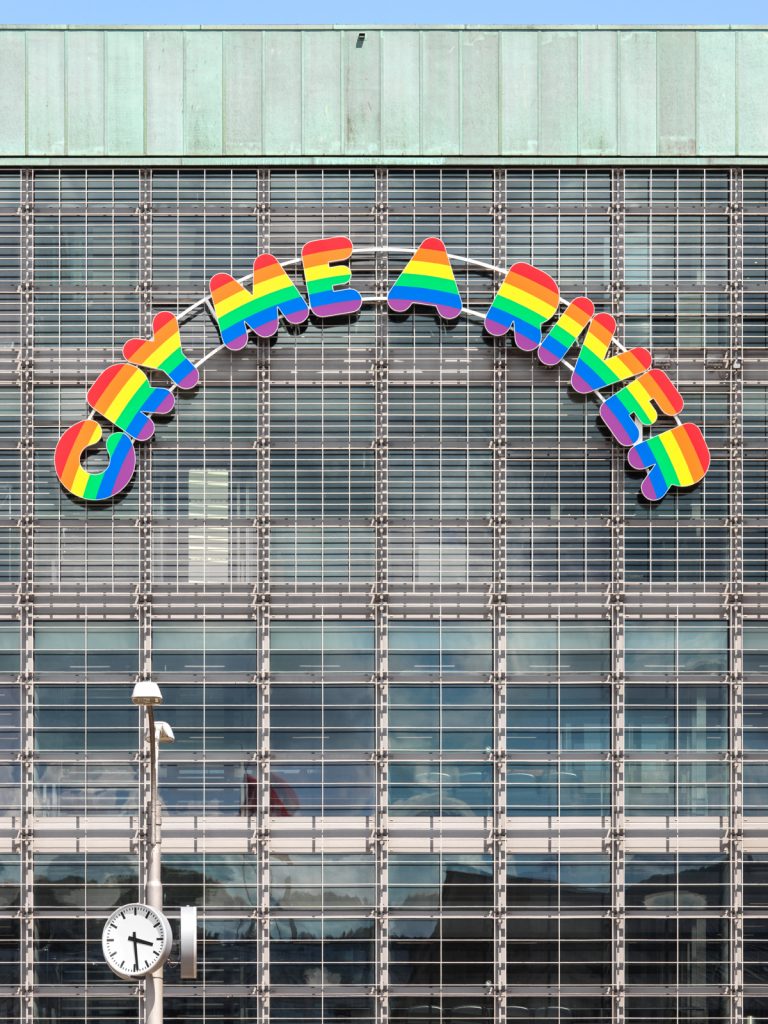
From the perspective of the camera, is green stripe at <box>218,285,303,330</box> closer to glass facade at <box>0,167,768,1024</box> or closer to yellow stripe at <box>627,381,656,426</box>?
glass facade at <box>0,167,768,1024</box>

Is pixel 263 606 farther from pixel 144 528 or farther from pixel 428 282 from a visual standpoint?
pixel 428 282

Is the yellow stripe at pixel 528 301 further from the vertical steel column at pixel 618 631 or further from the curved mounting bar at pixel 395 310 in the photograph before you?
the vertical steel column at pixel 618 631

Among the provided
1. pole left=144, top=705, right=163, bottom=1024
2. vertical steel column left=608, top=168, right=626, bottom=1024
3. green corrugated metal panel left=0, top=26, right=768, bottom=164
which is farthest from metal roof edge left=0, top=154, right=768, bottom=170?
pole left=144, top=705, right=163, bottom=1024

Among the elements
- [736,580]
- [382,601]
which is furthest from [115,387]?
[736,580]

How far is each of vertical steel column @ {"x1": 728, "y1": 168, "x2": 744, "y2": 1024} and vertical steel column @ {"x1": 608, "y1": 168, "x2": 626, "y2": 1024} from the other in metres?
2.48

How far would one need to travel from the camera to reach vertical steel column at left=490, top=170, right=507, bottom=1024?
90.6 feet

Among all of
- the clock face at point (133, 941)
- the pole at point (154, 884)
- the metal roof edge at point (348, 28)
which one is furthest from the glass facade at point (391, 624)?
the pole at point (154, 884)

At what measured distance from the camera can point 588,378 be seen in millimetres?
28156

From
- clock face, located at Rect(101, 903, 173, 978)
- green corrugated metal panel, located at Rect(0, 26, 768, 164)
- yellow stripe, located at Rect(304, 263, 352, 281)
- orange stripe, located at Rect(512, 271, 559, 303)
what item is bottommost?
clock face, located at Rect(101, 903, 173, 978)

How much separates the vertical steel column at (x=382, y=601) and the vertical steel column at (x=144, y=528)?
16.7 ft

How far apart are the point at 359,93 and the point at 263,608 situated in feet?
38.7

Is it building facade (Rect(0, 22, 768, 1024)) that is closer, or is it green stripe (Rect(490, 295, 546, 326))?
building facade (Rect(0, 22, 768, 1024))

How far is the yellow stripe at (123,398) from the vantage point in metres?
28.0

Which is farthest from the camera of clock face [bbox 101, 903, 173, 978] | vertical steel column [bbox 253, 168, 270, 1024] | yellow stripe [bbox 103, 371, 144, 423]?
yellow stripe [bbox 103, 371, 144, 423]
